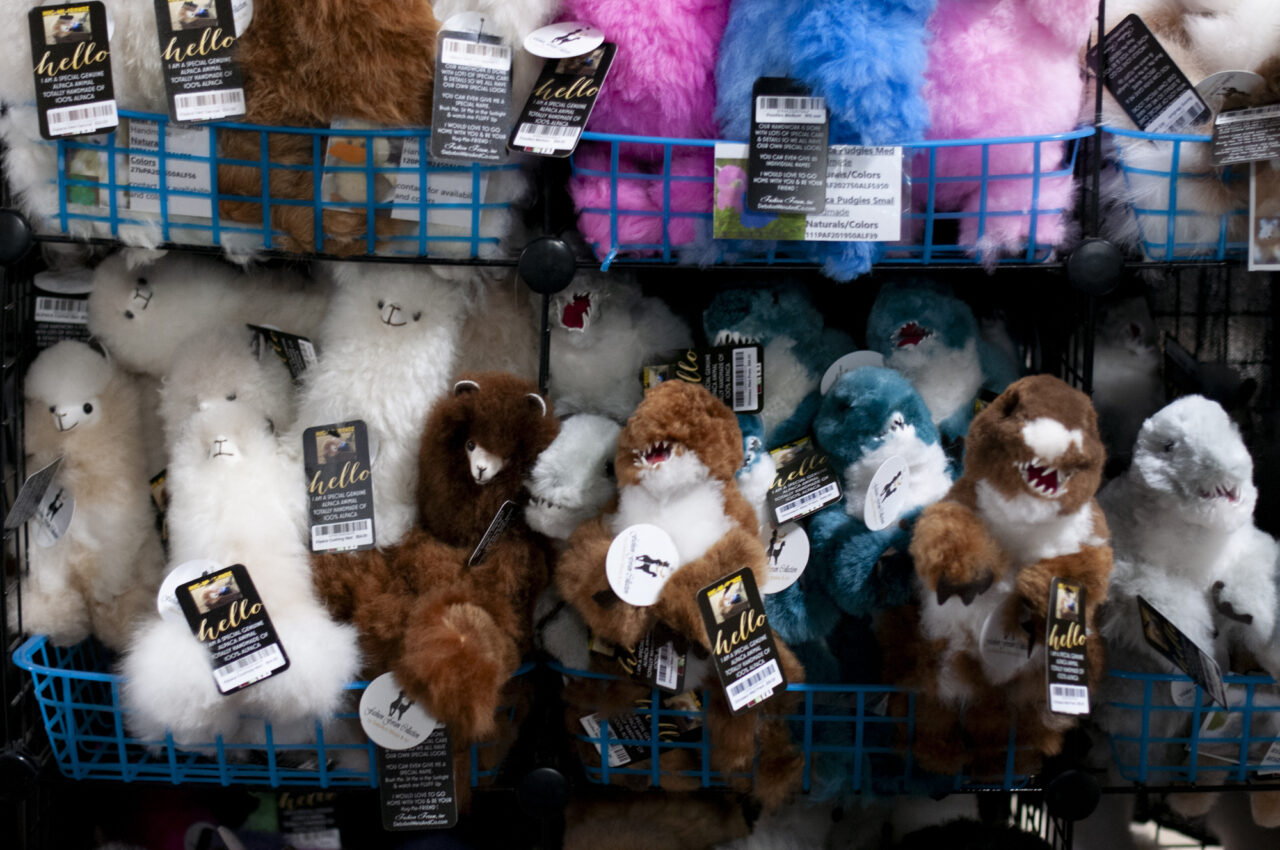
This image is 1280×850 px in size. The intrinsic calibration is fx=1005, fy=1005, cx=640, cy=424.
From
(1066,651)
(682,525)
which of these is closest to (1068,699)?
(1066,651)

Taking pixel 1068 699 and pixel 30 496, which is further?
pixel 30 496

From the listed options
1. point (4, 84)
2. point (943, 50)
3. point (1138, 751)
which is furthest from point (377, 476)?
point (1138, 751)

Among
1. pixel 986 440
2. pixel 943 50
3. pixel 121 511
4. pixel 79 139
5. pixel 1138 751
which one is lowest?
pixel 1138 751

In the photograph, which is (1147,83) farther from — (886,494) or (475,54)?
(475,54)

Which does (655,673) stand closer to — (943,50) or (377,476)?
(377,476)

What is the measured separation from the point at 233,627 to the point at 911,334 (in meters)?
0.91

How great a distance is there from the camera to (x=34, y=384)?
131cm

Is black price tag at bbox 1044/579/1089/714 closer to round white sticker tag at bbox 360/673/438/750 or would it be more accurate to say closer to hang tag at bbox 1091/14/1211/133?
hang tag at bbox 1091/14/1211/133

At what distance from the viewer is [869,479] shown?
124 cm

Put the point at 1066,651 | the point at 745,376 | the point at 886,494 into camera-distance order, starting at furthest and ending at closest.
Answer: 1. the point at 745,376
2. the point at 886,494
3. the point at 1066,651

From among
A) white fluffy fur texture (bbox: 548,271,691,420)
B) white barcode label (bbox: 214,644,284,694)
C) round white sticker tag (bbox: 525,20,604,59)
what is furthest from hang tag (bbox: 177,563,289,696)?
round white sticker tag (bbox: 525,20,604,59)

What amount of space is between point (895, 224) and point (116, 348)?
39.9 inches

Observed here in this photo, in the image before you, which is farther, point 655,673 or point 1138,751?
point 1138,751

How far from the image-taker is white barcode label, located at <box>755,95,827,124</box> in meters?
1.13
